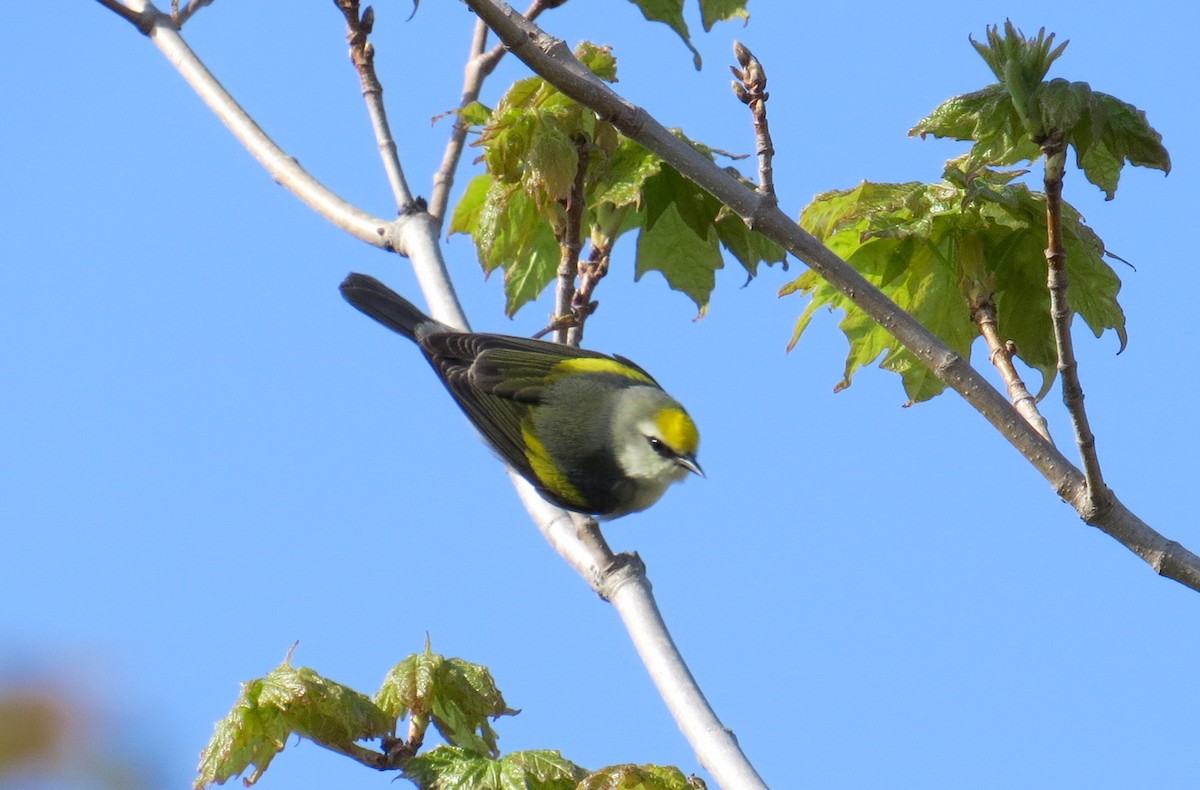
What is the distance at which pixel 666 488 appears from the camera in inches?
236

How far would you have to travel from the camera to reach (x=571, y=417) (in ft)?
20.0

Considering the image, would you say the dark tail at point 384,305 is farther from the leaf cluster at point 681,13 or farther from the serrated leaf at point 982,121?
the serrated leaf at point 982,121

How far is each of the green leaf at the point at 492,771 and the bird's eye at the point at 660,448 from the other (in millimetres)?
2574

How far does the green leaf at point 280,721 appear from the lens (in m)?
3.37

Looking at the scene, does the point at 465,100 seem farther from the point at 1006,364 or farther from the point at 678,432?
the point at 1006,364

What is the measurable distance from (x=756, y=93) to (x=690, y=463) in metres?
2.72

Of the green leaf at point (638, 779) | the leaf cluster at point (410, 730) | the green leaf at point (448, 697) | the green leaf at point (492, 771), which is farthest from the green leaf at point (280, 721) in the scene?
the green leaf at point (638, 779)

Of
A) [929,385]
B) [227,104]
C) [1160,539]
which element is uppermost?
[227,104]

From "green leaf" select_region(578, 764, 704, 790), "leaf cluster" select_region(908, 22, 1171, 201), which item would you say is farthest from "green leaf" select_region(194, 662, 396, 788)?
"leaf cluster" select_region(908, 22, 1171, 201)

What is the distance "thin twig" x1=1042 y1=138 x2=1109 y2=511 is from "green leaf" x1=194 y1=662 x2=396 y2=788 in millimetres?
2009

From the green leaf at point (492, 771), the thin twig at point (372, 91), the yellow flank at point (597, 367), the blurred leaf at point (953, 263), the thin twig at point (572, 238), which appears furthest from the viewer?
the yellow flank at point (597, 367)

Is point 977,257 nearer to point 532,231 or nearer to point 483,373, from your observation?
point 532,231

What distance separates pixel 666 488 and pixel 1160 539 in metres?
3.37

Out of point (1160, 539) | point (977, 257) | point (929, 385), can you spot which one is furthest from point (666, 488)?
point (1160, 539)
